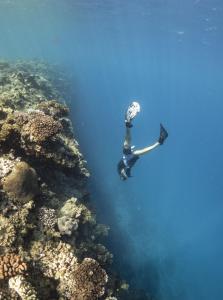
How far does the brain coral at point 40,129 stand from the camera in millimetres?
8633

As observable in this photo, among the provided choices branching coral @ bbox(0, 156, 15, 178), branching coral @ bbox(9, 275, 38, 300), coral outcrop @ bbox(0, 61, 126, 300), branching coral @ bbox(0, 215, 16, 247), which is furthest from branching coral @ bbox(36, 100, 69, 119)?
branching coral @ bbox(9, 275, 38, 300)

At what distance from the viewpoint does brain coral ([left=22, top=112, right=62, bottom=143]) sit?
8.63m

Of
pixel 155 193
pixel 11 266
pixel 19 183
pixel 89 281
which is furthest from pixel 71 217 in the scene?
pixel 155 193

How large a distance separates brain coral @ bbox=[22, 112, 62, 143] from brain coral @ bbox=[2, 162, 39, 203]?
3.39ft

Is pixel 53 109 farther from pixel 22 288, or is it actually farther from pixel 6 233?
pixel 22 288

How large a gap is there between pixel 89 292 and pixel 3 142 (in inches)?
173

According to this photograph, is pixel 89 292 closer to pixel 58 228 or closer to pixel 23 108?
pixel 58 228

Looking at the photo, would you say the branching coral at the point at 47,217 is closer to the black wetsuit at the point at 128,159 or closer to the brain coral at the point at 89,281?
the brain coral at the point at 89,281

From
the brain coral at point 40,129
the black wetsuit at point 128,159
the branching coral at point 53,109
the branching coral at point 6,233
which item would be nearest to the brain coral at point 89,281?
the branching coral at point 6,233

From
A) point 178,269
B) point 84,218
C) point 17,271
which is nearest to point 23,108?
point 84,218

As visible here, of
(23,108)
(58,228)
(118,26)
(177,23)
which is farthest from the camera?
(118,26)

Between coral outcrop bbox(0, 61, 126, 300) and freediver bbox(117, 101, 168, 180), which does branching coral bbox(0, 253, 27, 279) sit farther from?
freediver bbox(117, 101, 168, 180)

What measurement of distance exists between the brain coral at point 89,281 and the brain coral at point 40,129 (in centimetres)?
341

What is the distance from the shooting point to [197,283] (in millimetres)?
33656
